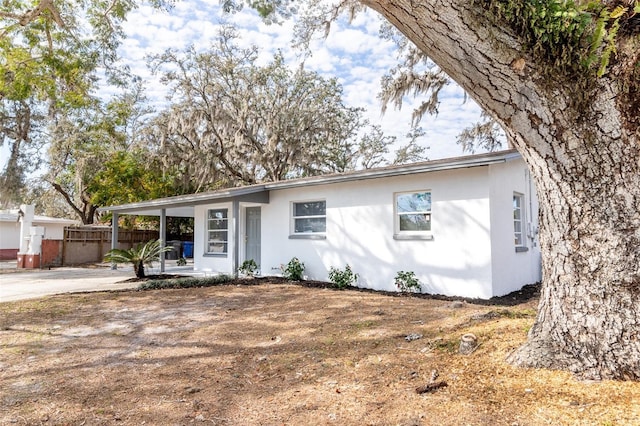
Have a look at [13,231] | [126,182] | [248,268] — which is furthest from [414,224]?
[13,231]

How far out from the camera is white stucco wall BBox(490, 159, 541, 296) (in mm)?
8039

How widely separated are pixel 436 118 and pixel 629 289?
1213cm

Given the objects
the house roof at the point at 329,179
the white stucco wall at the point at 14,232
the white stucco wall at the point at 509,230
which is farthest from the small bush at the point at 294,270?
the white stucco wall at the point at 14,232

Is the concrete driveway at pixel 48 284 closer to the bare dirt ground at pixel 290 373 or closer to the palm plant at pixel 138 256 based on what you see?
the palm plant at pixel 138 256

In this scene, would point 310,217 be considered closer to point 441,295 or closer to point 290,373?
point 441,295

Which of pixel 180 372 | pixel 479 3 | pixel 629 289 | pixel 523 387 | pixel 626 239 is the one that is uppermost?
pixel 479 3

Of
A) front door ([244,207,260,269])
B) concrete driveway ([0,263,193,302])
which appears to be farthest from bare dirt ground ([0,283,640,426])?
front door ([244,207,260,269])

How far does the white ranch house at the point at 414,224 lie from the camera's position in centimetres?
803

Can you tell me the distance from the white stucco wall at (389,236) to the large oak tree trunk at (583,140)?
524 cm

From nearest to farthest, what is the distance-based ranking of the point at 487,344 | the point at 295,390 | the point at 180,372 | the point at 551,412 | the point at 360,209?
the point at 551,412, the point at 295,390, the point at 487,344, the point at 180,372, the point at 360,209

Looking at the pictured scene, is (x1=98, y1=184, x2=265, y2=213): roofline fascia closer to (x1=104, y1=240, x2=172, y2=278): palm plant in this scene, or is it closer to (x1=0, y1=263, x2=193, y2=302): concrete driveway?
(x1=104, y1=240, x2=172, y2=278): palm plant

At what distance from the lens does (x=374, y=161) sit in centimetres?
2477

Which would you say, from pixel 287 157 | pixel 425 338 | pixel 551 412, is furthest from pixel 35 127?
pixel 551 412

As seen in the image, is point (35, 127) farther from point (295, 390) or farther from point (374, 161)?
point (295, 390)
